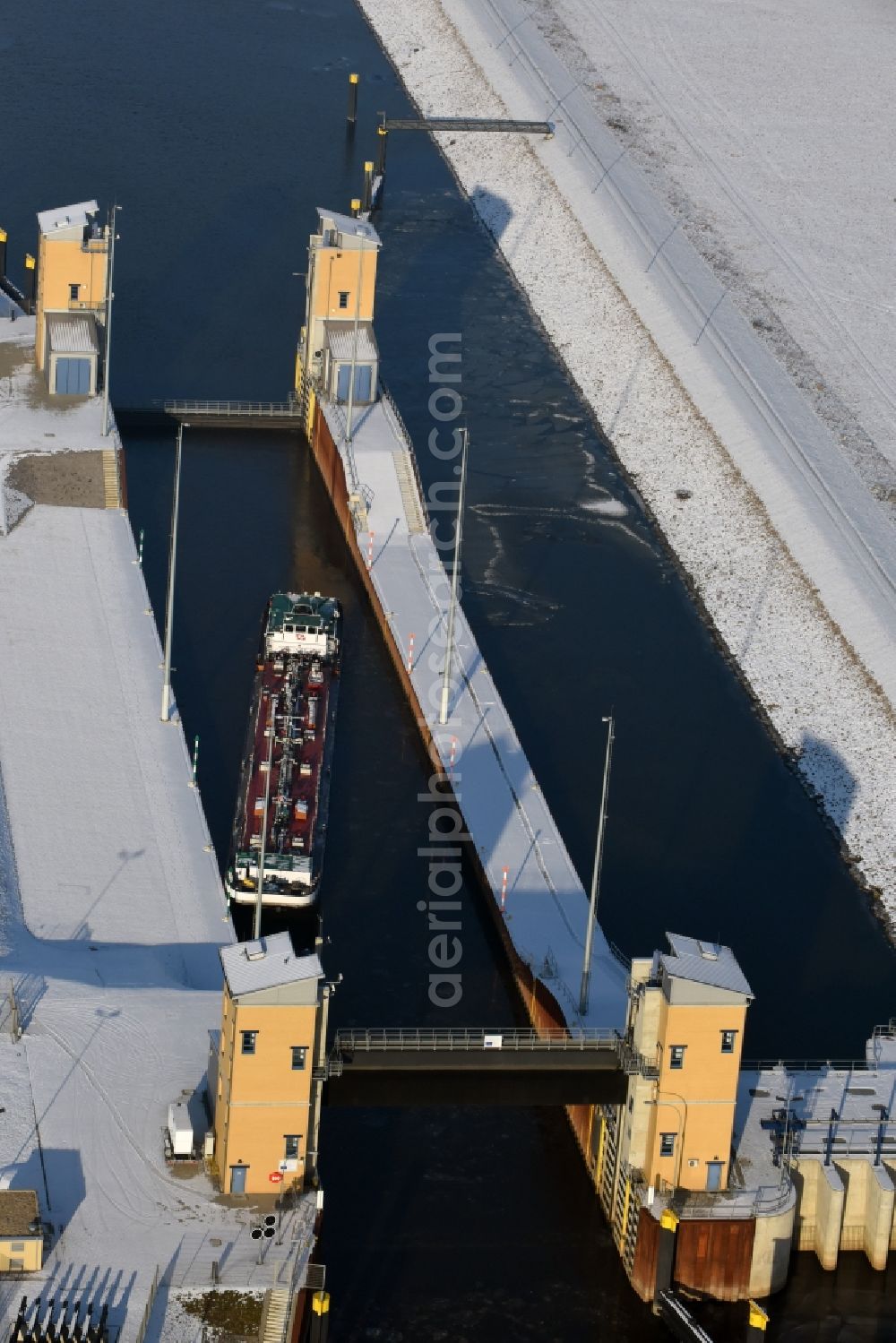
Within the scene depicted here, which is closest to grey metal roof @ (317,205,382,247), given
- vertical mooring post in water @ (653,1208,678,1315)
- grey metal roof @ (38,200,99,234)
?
grey metal roof @ (38,200,99,234)

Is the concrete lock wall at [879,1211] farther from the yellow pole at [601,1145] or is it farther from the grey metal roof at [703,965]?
the yellow pole at [601,1145]

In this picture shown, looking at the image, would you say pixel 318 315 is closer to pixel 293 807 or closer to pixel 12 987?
pixel 293 807

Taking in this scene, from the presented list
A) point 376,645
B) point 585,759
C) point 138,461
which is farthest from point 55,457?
point 585,759

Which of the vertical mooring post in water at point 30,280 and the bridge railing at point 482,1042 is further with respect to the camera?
the vertical mooring post in water at point 30,280

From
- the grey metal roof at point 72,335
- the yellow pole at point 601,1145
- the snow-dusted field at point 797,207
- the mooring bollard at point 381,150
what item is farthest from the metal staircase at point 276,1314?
the mooring bollard at point 381,150

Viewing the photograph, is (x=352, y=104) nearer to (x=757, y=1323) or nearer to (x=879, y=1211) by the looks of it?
(x=879, y=1211)

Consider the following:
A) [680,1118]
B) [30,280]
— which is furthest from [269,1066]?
[30,280]
